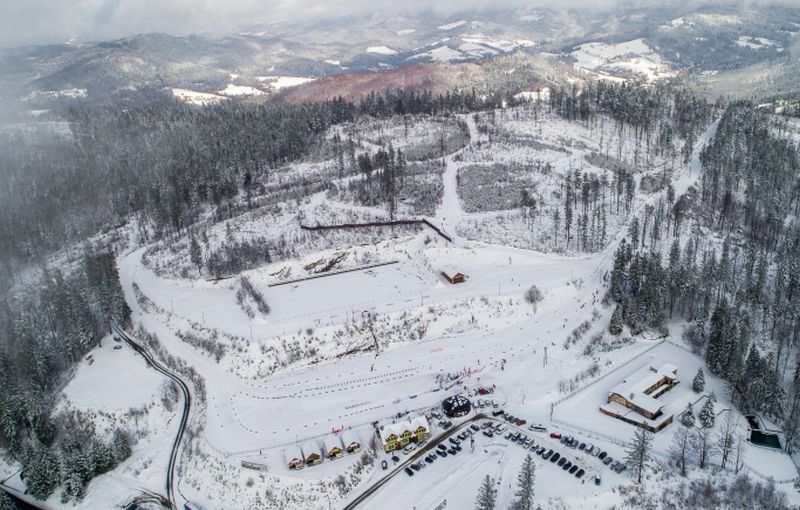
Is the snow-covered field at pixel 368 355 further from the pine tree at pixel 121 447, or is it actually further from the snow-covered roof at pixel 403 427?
the snow-covered roof at pixel 403 427

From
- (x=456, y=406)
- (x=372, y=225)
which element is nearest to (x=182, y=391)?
(x=456, y=406)

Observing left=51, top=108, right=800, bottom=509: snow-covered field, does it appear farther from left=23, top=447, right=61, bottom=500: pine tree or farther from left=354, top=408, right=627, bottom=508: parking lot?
left=23, top=447, right=61, bottom=500: pine tree

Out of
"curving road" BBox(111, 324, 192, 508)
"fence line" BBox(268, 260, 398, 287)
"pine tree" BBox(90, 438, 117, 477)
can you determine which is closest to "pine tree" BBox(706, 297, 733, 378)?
"fence line" BBox(268, 260, 398, 287)

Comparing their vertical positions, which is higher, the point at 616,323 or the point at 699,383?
the point at 616,323

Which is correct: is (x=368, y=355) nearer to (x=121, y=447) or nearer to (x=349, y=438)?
(x=349, y=438)

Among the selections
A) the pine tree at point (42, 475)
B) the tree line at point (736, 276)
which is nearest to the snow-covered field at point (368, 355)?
the tree line at point (736, 276)

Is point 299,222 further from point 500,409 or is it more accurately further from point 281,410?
point 500,409
